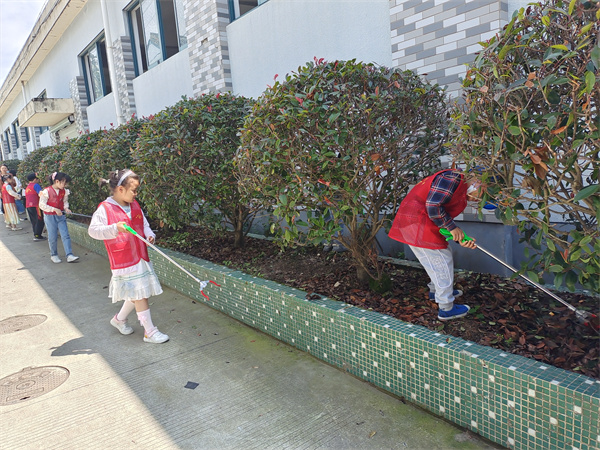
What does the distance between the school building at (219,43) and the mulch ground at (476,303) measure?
2090mm

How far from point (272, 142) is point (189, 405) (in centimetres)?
219

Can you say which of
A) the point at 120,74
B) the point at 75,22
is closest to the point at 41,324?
the point at 120,74

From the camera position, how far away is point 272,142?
3.74m

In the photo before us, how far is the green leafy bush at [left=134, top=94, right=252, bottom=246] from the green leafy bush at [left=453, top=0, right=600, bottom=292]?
11.4ft

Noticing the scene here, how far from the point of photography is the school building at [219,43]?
459 centimetres

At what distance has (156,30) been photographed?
441 inches

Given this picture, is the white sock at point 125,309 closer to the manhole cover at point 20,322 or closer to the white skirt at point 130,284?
the white skirt at point 130,284

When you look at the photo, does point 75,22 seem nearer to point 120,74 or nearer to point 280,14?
point 120,74

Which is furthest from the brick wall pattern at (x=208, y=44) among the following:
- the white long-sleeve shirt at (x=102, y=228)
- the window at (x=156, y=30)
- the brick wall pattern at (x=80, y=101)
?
the brick wall pattern at (x=80, y=101)

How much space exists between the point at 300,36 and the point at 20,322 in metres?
5.54

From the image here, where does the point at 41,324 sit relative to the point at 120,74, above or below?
below

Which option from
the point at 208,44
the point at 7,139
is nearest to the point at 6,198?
the point at 208,44

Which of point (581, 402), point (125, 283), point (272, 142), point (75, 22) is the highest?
point (75, 22)

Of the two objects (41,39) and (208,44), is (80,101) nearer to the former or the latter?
(41,39)
